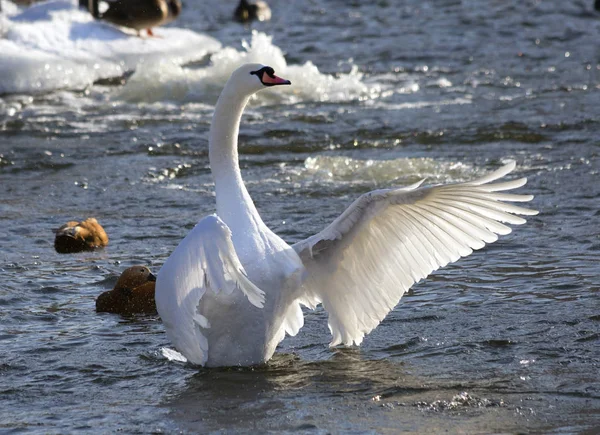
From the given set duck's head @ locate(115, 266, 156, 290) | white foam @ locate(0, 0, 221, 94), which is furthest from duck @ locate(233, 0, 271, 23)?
duck's head @ locate(115, 266, 156, 290)

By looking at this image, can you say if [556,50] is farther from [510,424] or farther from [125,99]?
[510,424]

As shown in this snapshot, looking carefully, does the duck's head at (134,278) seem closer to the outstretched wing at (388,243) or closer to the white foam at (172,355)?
the white foam at (172,355)

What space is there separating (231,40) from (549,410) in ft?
58.9

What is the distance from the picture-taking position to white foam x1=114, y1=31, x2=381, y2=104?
15.6 metres

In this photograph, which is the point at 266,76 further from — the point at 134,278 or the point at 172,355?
the point at 134,278

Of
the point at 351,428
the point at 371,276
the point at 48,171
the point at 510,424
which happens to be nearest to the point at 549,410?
the point at 510,424

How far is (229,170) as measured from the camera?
615 centimetres

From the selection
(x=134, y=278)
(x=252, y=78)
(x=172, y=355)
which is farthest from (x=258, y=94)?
(x=172, y=355)

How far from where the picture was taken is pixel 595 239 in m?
8.48

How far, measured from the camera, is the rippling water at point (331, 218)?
554cm

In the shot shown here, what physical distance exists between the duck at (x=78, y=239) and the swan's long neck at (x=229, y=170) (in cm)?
268

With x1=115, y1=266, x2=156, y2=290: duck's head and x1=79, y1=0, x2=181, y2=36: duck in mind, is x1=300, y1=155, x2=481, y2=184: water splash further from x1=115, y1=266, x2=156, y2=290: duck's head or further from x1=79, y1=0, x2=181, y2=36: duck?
x1=79, y1=0, x2=181, y2=36: duck

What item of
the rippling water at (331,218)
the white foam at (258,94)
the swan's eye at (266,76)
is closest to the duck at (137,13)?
the rippling water at (331,218)

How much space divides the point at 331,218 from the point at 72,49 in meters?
10.3
